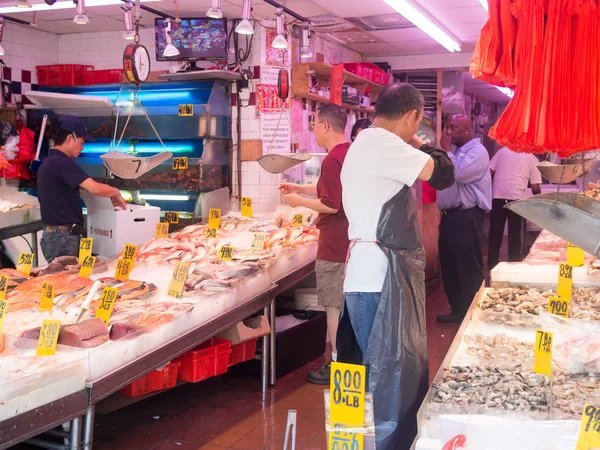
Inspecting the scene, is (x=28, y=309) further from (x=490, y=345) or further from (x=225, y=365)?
(x=490, y=345)

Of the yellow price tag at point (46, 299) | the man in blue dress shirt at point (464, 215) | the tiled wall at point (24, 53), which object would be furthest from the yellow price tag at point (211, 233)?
the tiled wall at point (24, 53)

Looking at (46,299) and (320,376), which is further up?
(46,299)

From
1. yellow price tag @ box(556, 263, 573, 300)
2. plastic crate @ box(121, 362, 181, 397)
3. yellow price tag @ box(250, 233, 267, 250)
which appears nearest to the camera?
yellow price tag @ box(556, 263, 573, 300)

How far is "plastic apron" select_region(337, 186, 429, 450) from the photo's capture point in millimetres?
3352

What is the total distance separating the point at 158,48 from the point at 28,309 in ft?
16.1

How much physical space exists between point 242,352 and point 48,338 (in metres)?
2.17

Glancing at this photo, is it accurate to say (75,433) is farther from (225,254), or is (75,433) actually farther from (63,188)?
(63,188)

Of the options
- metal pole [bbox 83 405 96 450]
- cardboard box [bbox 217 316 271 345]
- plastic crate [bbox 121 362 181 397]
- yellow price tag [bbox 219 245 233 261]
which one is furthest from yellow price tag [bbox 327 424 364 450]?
yellow price tag [bbox 219 245 233 261]

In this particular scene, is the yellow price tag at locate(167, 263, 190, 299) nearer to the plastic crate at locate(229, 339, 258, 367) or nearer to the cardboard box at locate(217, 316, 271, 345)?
the cardboard box at locate(217, 316, 271, 345)

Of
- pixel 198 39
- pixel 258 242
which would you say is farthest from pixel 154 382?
pixel 198 39

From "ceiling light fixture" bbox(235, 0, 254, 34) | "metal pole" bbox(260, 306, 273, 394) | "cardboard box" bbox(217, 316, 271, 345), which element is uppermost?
"ceiling light fixture" bbox(235, 0, 254, 34)

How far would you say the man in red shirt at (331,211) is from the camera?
198 inches

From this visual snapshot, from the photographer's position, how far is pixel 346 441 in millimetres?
2107

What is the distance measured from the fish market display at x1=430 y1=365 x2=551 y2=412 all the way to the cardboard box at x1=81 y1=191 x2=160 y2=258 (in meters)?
4.82
